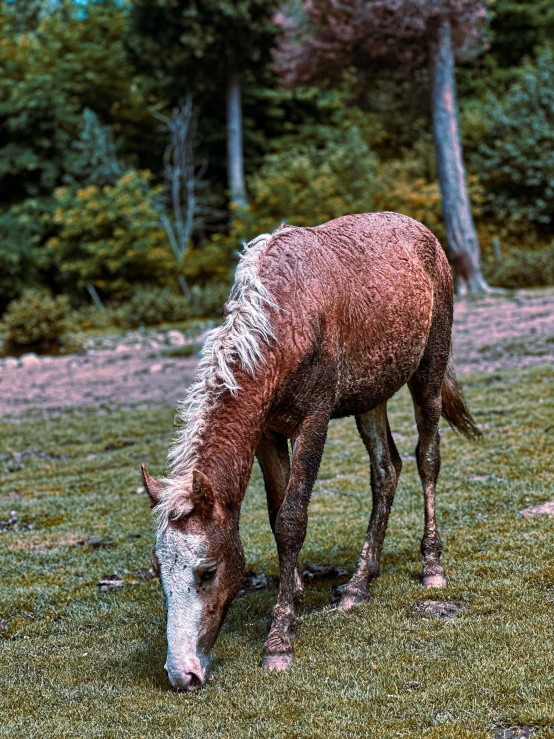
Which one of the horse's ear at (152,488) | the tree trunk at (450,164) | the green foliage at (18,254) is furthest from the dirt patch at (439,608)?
the green foliage at (18,254)

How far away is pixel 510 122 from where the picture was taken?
85.9ft

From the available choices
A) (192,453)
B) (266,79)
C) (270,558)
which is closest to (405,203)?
(266,79)

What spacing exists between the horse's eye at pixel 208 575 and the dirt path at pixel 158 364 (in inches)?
336

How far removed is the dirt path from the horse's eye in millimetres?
8538

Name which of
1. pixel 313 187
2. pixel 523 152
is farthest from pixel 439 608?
pixel 523 152

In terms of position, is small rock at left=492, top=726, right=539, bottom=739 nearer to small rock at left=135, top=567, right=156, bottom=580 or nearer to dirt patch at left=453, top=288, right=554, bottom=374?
small rock at left=135, top=567, right=156, bottom=580

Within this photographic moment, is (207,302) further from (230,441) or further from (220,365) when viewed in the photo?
(230,441)

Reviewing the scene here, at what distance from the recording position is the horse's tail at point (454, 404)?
6.07 metres

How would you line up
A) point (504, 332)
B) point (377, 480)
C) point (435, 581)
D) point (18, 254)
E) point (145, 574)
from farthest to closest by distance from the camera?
point (18, 254) < point (504, 332) < point (145, 574) < point (377, 480) < point (435, 581)

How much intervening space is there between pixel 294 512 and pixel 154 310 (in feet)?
59.3

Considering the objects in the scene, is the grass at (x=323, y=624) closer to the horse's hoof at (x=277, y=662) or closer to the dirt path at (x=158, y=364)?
the horse's hoof at (x=277, y=662)

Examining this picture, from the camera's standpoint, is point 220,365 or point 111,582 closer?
point 220,365

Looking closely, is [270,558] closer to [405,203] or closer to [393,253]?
[393,253]

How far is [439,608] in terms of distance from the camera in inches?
188
